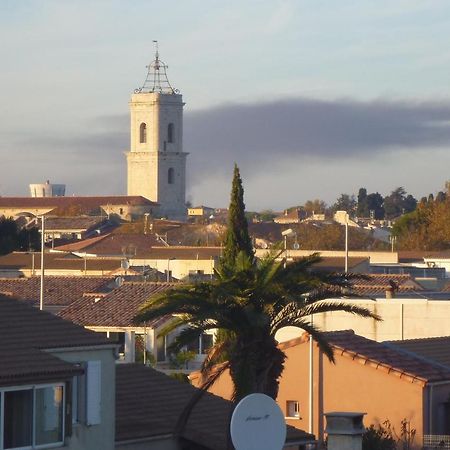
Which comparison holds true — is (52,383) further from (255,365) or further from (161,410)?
(255,365)

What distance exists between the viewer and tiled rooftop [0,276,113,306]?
Answer: 184 ft

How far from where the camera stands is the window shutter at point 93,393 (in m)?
18.8

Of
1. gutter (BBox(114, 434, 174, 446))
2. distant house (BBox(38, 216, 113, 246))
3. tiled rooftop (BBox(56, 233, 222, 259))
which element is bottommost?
gutter (BBox(114, 434, 174, 446))

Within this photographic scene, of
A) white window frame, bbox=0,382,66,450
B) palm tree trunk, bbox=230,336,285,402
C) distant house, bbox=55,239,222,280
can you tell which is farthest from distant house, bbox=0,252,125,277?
white window frame, bbox=0,382,66,450

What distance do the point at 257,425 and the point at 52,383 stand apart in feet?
10.0

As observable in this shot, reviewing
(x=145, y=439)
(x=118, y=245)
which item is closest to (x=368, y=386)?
(x=145, y=439)

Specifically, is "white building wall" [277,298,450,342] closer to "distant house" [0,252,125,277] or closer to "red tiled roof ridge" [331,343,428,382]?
"red tiled roof ridge" [331,343,428,382]

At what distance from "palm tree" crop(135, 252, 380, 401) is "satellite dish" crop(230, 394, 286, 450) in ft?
18.0

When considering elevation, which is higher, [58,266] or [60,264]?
[60,264]

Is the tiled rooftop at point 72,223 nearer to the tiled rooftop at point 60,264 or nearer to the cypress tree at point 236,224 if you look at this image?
the tiled rooftop at point 60,264

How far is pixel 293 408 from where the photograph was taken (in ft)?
99.0

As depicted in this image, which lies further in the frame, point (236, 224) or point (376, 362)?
point (236, 224)

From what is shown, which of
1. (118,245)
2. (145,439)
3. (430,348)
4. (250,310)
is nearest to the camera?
(145,439)

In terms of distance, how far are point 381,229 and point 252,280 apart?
435ft
